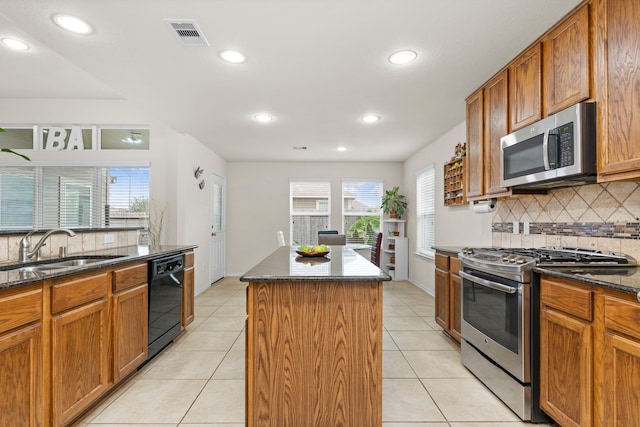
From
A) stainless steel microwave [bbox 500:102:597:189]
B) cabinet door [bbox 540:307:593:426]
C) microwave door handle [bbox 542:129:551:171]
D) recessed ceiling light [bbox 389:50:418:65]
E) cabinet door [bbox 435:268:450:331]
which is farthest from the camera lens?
cabinet door [bbox 435:268:450:331]

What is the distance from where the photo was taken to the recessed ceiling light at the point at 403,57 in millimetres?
2385

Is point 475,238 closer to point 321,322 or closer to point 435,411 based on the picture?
point 435,411

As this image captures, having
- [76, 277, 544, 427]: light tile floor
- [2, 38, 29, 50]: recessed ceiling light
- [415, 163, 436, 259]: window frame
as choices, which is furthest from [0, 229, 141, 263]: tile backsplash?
[415, 163, 436, 259]: window frame

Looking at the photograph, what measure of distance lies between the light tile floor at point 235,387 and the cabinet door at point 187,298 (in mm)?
163

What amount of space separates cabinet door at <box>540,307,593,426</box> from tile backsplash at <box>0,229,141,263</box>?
10.8 ft

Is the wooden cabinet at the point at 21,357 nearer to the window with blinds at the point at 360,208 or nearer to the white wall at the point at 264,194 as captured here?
the white wall at the point at 264,194

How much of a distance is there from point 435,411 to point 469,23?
97.0 inches

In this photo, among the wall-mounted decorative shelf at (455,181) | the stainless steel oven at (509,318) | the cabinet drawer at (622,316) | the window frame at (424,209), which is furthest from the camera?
the window frame at (424,209)

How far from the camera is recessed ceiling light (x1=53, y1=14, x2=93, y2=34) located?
1979 mm

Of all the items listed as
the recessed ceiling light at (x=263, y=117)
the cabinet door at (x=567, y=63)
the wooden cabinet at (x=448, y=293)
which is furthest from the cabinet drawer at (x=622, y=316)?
the recessed ceiling light at (x=263, y=117)

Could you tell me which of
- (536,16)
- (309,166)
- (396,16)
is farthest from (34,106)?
(536,16)

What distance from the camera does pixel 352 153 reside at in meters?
6.09

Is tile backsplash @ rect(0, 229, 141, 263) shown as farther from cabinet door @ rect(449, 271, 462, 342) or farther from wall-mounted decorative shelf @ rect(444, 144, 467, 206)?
wall-mounted decorative shelf @ rect(444, 144, 467, 206)

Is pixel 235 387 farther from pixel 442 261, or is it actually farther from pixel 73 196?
pixel 73 196
